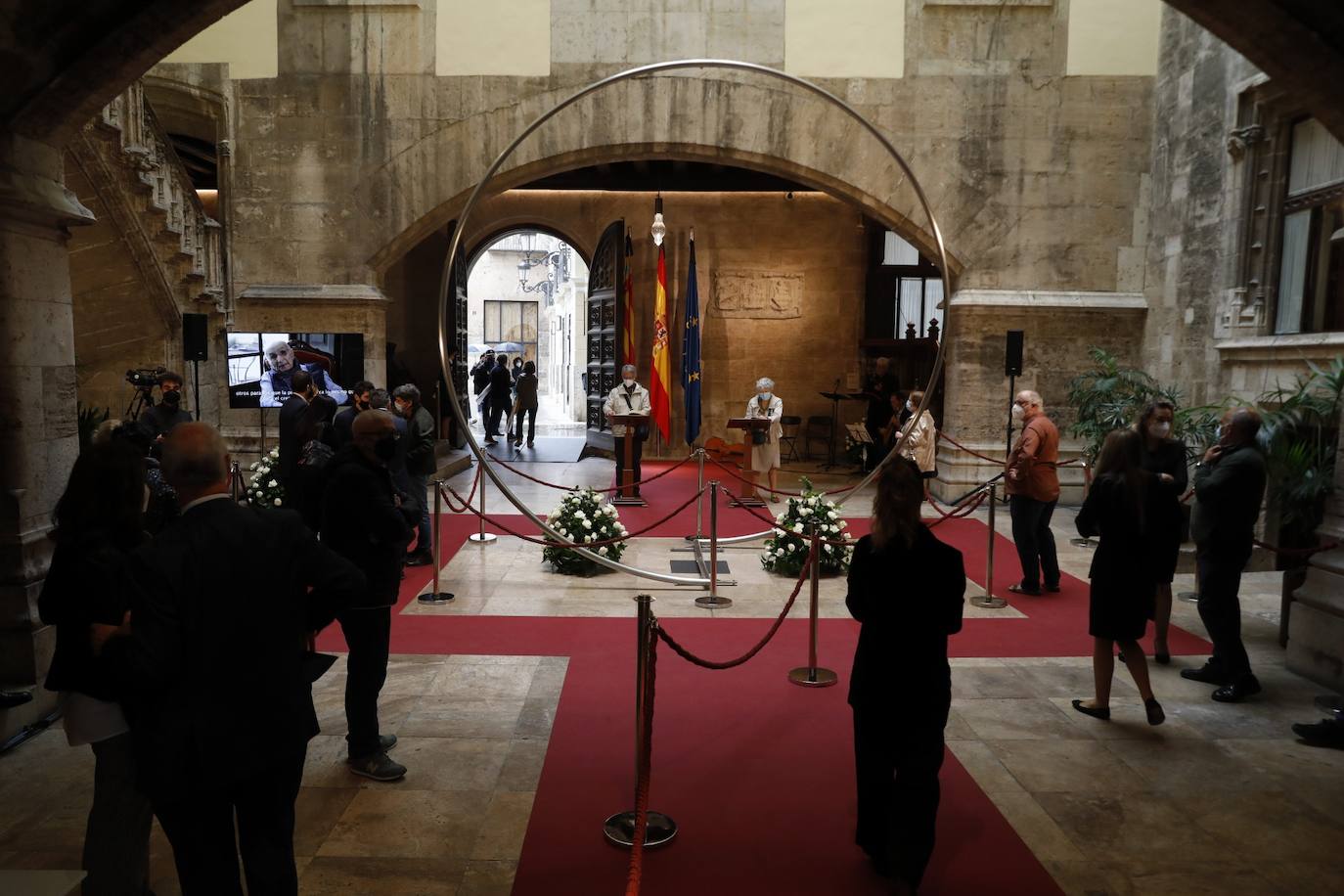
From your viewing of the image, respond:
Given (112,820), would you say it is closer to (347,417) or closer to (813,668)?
(813,668)

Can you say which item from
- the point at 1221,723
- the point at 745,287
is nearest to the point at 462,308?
the point at 745,287

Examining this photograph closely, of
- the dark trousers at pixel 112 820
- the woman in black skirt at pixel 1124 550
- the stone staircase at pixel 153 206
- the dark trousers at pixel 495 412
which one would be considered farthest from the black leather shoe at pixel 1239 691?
the dark trousers at pixel 495 412

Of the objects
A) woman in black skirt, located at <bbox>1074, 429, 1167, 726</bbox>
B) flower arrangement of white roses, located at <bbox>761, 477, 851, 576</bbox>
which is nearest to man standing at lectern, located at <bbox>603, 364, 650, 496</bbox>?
flower arrangement of white roses, located at <bbox>761, 477, 851, 576</bbox>

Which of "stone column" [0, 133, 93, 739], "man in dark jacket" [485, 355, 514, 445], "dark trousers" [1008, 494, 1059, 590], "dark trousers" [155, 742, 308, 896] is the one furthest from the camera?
"man in dark jacket" [485, 355, 514, 445]

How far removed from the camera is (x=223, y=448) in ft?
8.26

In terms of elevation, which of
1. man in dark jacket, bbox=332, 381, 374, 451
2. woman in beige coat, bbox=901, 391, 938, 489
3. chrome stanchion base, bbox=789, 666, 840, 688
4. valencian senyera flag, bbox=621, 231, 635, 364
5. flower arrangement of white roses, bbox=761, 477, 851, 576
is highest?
valencian senyera flag, bbox=621, 231, 635, 364

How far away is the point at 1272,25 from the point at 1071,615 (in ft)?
13.6

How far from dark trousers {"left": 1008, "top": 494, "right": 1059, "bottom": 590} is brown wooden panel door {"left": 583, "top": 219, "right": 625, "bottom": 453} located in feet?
27.2

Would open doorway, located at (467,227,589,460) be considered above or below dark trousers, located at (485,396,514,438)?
above

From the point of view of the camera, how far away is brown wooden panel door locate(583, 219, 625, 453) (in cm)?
1511

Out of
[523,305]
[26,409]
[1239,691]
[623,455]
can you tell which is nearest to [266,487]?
Result: [26,409]

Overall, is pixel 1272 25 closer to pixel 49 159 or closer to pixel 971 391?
pixel 49 159

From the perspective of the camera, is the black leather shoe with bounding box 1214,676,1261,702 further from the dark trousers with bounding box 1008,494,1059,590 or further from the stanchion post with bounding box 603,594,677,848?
the stanchion post with bounding box 603,594,677,848

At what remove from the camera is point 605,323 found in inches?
621
